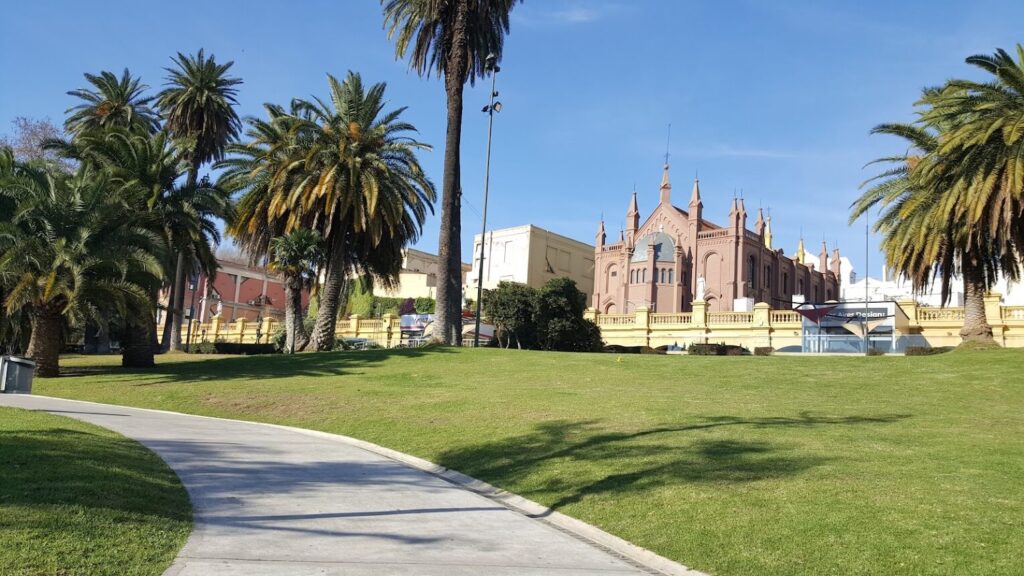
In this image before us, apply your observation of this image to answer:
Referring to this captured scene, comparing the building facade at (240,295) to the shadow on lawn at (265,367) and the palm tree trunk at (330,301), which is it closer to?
the palm tree trunk at (330,301)

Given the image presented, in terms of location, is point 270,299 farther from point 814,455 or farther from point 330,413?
point 814,455

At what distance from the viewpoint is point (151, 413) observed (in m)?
18.4

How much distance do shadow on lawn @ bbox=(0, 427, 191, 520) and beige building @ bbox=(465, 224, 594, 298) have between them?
68404mm

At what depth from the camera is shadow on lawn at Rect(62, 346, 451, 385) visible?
25.3m

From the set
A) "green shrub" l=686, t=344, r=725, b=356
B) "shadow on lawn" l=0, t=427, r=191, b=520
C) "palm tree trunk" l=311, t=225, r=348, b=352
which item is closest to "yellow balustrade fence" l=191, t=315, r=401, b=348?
"palm tree trunk" l=311, t=225, r=348, b=352

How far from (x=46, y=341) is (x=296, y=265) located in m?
10.2

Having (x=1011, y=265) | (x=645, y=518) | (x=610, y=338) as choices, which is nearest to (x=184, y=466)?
(x=645, y=518)

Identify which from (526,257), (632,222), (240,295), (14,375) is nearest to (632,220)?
(632,222)

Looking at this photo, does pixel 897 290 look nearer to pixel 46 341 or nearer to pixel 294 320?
pixel 294 320

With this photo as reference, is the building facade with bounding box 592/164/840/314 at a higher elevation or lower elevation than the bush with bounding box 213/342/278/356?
higher

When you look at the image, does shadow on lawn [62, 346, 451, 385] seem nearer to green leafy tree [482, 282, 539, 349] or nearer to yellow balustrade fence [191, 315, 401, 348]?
green leafy tree [482, 282, 539, 349]

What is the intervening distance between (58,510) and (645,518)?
5.80m

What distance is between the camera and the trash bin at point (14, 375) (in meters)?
17.4

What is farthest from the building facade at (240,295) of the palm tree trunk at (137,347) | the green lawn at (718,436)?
the green lawn at (718,436)
